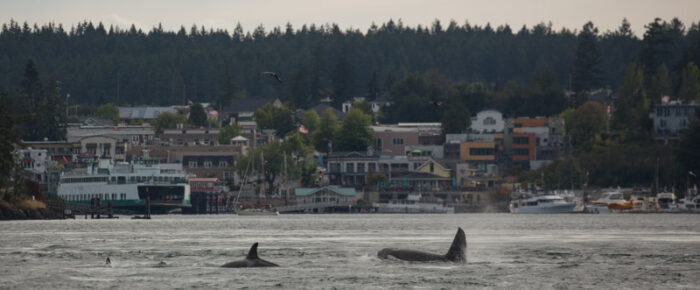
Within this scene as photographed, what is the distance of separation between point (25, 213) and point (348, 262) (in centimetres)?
9351

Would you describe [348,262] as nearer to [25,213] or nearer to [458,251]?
[458,251]

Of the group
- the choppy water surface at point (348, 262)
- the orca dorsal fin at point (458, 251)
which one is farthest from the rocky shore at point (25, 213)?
the orca dorsal fin at point (458, 251)

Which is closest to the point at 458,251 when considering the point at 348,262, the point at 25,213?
the point at 348,262

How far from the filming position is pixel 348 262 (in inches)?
2936

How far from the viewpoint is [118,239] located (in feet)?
344

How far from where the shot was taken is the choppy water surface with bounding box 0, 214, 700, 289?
6266cm

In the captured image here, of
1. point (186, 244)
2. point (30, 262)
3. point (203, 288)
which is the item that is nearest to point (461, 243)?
point (203, 288)

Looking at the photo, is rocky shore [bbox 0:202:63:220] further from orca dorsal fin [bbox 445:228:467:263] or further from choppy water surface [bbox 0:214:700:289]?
orca dorsal fin [bbox 445:228:467:263]

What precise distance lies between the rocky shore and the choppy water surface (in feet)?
143

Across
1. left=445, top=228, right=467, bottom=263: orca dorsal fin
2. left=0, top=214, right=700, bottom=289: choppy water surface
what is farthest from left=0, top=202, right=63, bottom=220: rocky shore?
left=445, top=228, right=467, bottom=263: orca dorsal fin

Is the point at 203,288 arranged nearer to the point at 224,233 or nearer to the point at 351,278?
the point at 351,278

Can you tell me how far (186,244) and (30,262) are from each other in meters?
21.9

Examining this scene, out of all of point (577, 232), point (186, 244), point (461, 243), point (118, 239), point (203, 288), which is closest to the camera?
point (203, 288)

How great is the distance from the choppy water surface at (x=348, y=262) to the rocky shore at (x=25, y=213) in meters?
43.7
